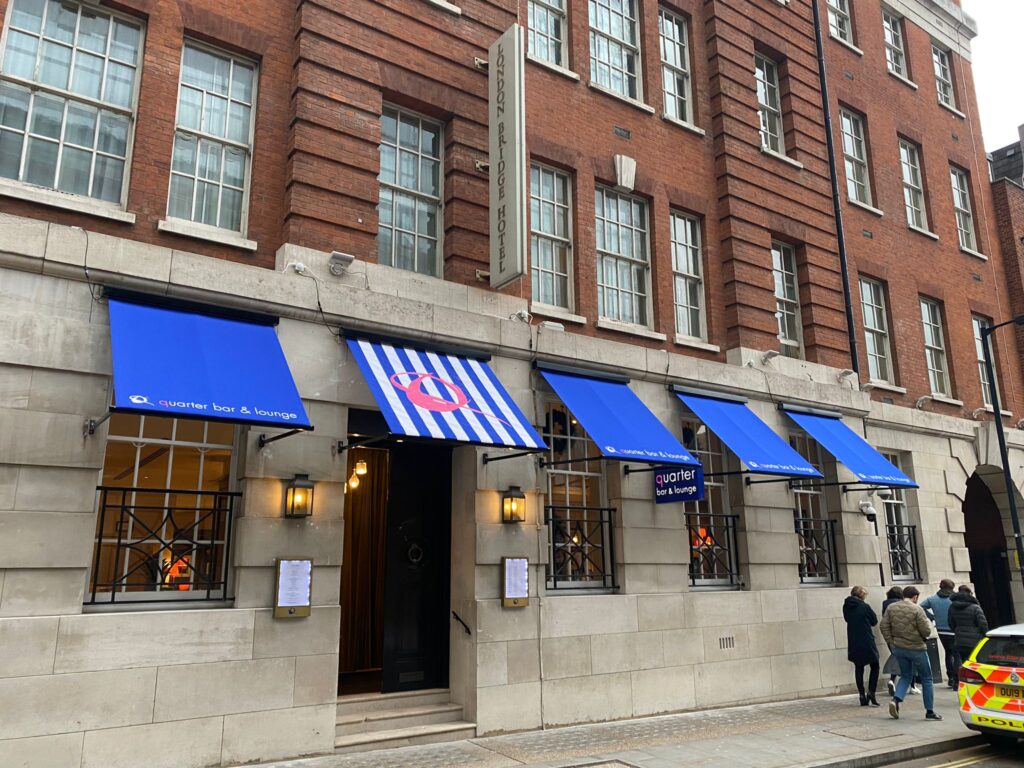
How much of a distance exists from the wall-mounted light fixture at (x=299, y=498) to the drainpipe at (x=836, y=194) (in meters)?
12.1

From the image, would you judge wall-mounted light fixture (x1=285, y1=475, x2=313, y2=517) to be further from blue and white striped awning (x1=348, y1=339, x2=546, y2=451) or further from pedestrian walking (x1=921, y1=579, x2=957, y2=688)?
pedestrian walking (x1=921, y1=579, x2=957, y2=688)

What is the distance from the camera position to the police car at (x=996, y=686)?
9.20 meters

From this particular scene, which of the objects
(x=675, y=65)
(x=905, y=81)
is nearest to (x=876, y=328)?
(x=905, y=81)

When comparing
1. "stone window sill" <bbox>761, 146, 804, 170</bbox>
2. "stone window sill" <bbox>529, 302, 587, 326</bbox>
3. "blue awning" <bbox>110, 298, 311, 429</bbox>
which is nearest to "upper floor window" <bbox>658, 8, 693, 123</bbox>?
"stone window sill" <bbox>761, 146, 804, 170</bbox>

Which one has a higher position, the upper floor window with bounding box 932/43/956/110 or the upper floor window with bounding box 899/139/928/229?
the upper floor window with bounding box 932/43/956/110

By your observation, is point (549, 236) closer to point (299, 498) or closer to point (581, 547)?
point (581, 547)

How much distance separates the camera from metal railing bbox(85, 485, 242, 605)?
323 inches

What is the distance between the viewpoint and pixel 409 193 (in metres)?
11.5

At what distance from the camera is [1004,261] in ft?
72.3

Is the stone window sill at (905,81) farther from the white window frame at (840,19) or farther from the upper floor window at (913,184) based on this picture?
the upper floor window at (913,184)

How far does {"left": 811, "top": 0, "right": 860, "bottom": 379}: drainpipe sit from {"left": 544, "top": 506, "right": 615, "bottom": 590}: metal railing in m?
7.72

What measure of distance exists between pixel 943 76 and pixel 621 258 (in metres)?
15.1

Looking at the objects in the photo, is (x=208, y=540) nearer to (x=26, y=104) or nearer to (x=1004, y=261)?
(x=26, y=104)

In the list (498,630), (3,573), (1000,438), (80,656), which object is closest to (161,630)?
(80,656)
